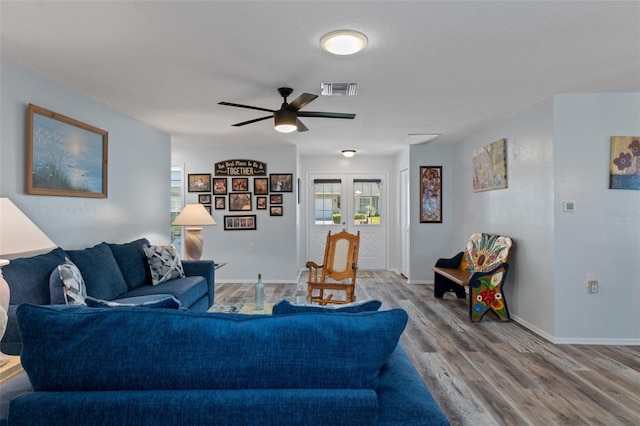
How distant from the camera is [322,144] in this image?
5.96 metres

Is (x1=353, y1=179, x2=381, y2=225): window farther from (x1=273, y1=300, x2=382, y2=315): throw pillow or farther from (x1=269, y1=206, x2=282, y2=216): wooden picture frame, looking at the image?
(x1=273, y1=300, x2=382, y2=315): throw pillow

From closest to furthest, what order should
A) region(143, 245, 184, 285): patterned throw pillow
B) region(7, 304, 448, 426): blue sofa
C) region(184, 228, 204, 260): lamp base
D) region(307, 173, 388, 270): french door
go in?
region(7, 304, 448, 426): blue sofa
region(143, 245, 184, 285): patterned throw pillow
region(184, 228, 204, 260): lamp base
region(307, 173, 388, 270): french door

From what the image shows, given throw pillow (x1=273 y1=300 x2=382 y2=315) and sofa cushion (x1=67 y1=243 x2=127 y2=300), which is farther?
sofa cushion (x1=67 y1=243 x2=127 y2=300)

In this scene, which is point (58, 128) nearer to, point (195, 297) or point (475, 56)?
point (195, 297)

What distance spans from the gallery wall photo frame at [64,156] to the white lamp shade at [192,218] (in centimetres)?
114

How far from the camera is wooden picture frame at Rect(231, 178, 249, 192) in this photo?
6.18 metres

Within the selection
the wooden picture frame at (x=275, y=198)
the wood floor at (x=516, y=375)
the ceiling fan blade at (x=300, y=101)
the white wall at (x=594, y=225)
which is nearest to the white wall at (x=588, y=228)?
the white wall at (x=594, y=225)

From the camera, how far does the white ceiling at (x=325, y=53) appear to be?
1963 millimetres

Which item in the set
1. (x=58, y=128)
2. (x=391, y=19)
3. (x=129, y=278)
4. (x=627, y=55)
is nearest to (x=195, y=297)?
(x=129, y=278)

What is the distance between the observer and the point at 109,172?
12.3 feet

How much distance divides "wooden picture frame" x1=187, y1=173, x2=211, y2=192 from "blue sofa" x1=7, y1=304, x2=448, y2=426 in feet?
17.5

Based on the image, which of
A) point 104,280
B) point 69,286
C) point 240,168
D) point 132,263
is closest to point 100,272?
point 104,280

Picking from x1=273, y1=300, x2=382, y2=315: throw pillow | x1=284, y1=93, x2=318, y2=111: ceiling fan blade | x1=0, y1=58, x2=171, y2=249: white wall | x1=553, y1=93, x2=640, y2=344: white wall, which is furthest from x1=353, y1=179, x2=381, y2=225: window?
x1=273, y1=300, x2=382, y2=315: throw pillow

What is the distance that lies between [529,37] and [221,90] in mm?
2441
